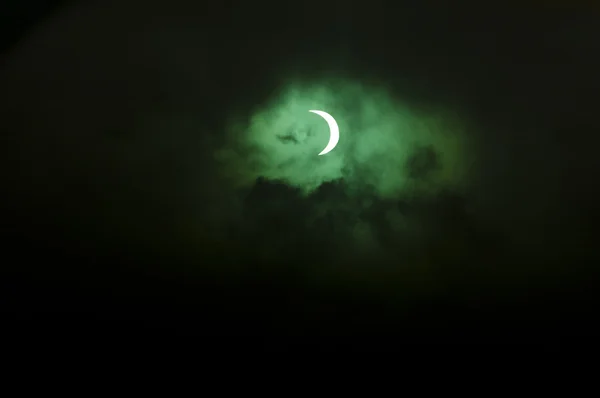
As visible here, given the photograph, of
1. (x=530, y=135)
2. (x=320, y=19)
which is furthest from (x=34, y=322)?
(x=530, y=135)

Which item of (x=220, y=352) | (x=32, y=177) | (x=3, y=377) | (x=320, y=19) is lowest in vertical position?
(x=3, y=377)

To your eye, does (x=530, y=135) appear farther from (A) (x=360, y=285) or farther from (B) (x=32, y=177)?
(B) (x=32, y=177)

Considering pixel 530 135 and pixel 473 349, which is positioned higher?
pixel 530 135

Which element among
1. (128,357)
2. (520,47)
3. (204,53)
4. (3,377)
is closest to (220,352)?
(128,357)

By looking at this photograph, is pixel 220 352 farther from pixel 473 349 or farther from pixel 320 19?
pixel 320 19

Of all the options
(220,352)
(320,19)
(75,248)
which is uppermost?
(320,19)

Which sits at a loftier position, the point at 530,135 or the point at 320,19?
the point at 320,19
